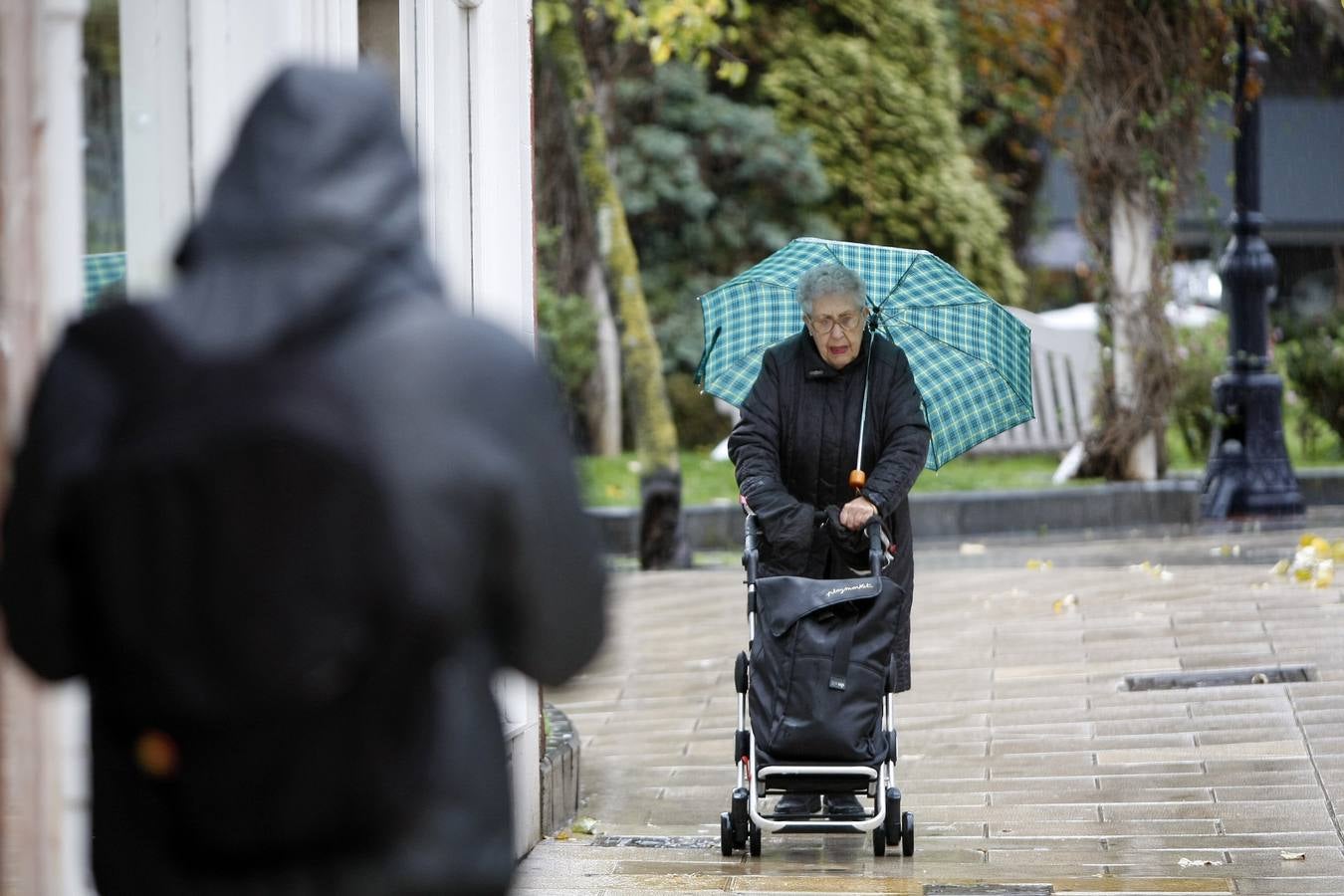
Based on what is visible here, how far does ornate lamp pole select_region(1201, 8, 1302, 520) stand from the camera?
1688cm

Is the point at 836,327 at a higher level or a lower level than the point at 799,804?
higher

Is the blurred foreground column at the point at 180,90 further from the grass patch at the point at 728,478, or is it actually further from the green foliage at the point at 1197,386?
the green foliage at the point at 1197,386

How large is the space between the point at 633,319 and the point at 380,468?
13456 millimetres

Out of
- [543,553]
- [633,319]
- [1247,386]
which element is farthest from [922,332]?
[1247,386]

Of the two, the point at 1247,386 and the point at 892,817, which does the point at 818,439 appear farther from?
the point at 1247,386

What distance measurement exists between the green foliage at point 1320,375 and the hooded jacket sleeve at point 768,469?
1540cm

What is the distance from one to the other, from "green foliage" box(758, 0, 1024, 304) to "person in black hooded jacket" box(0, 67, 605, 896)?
22779 millimetres

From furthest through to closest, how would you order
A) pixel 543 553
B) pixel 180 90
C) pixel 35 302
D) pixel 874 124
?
pixel 874 124, pixel 180 90, pixel 35 302, pixel 543 553

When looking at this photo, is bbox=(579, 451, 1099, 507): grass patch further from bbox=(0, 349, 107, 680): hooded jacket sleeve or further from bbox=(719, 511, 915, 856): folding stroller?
bbox=(0, 349, 107, 680): hooded jacket sleeve

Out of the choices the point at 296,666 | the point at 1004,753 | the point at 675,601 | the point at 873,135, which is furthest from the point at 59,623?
the point at 873,135

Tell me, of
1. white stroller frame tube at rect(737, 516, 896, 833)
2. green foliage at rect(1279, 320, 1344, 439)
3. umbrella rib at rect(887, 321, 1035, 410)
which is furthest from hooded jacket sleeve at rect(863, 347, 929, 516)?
green foliage at rect(1279, 320, 1344, 439)

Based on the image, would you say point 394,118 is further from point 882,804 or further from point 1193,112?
point 1193,112

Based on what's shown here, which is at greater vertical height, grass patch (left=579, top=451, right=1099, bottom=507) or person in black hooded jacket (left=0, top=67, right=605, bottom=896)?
person in black hooded jacket (left=0, top=67, right=605, bottom=896)

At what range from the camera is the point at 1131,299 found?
1916 cm
